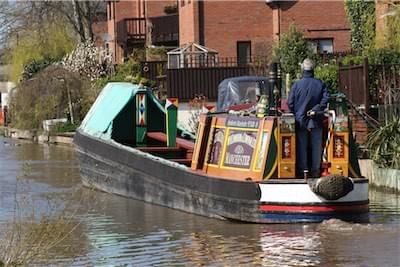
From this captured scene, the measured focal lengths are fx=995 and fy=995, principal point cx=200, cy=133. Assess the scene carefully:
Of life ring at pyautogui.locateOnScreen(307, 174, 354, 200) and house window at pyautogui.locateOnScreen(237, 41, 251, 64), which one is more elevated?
house window at pyautogui.locateOnScreen(237, 41, 251, 64)

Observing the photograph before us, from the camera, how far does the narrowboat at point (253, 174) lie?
14.7m

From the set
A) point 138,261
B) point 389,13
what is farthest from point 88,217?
point 389,13

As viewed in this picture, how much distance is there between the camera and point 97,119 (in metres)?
22.7

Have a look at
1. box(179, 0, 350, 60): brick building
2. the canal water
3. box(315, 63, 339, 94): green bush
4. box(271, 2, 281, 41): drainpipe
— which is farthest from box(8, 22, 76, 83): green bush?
the canal water

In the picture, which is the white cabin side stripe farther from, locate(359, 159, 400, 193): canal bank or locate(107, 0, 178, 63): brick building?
locate(107, 0, 178, 63): brick building

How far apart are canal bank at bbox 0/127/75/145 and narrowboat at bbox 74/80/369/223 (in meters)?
20.3

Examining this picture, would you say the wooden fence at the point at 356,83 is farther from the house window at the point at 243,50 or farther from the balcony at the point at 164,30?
the balcony at the point at 164,30

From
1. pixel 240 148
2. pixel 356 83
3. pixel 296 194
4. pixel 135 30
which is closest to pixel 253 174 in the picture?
pixel 240 148

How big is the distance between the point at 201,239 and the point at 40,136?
29703 millimetres

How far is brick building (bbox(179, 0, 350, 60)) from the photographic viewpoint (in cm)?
4219

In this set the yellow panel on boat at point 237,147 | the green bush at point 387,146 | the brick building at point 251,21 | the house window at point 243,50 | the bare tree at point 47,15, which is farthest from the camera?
Answer: the bare tree at point 47,15

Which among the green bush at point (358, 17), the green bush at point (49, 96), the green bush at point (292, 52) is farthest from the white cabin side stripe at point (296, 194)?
the green bush at point (49, 96)

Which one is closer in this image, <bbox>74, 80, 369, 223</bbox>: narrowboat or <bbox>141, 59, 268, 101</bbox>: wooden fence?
→ <bbox>74, 80, 369, 223</bbox>: narrowboat

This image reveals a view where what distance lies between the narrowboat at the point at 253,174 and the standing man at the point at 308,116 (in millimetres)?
145
